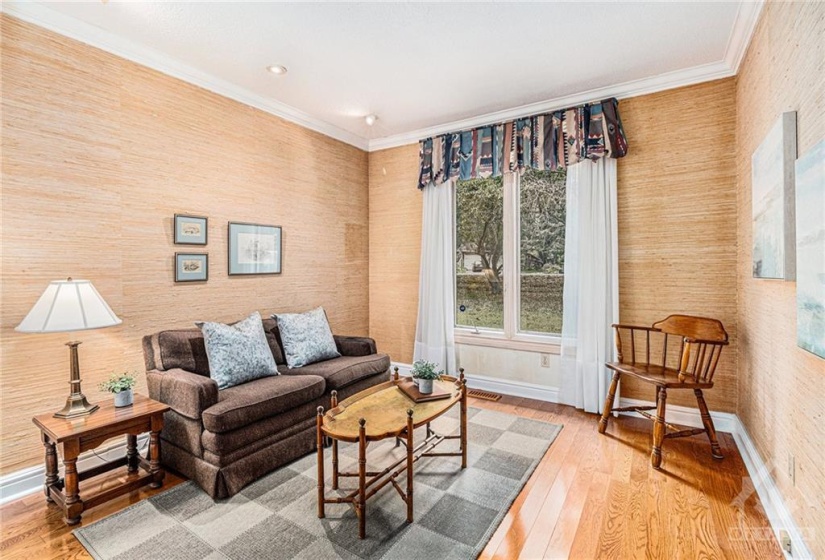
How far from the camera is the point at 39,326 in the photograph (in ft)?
6.80

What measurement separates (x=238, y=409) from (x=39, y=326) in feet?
3.59

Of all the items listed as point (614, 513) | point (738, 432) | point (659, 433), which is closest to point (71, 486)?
point (614, 513)

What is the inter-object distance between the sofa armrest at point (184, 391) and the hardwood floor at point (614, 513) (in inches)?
19.5

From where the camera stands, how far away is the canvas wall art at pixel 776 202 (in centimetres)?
186

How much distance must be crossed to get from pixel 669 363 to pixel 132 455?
4.05 metres

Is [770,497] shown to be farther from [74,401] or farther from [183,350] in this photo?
[74,401]

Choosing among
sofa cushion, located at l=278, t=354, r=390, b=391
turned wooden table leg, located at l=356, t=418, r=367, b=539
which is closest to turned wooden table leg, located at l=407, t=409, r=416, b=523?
turned wooden table leg, located at l=356, t=418, r=367, b=539

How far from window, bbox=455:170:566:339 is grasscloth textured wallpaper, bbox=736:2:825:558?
1425mm

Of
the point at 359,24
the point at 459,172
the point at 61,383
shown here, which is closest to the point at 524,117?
the point at 459,172

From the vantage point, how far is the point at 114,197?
8.91ft

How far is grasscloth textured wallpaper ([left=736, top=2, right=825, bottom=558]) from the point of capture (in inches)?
62.9

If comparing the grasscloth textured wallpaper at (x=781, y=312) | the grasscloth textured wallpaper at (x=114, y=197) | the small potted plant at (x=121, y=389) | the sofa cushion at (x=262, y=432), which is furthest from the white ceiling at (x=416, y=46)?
the sofa cushion at (x=262, y=432)

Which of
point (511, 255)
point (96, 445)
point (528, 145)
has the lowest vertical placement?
point (96, 445)

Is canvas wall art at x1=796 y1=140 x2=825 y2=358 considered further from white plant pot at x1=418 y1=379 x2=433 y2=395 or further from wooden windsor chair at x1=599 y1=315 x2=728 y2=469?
white plant pot at x1=418 y1=379 x2=433 y2=395
